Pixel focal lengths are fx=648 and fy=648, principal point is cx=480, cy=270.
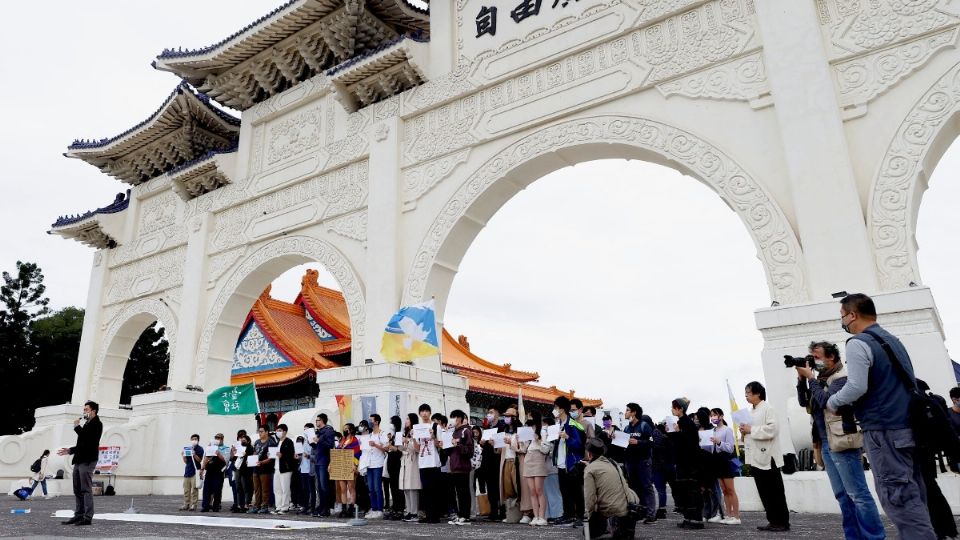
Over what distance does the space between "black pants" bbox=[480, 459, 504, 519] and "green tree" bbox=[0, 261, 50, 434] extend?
2039 cm

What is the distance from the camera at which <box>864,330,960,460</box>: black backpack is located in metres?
2.58

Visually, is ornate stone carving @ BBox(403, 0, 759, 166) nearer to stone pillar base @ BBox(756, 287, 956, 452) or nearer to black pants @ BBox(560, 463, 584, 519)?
stone pillar base @ BBox(756, 287, 956, 452)

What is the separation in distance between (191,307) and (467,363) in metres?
6.75

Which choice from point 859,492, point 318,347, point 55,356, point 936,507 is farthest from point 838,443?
point 55,356

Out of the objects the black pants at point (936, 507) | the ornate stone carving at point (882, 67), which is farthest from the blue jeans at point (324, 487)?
the ornate stone carving at point (882, 67)

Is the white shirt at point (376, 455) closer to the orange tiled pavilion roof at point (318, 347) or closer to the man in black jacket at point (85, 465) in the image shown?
the man in black jacket at point (85, 465)

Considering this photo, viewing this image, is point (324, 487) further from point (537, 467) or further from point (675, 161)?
point (675, 161)

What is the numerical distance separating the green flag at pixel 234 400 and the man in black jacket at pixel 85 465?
413cm

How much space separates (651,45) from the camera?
327 inches

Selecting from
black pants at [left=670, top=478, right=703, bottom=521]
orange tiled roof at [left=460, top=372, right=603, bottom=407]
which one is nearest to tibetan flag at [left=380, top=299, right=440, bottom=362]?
black pants at [left=670, top=478, right=703, bottom=521]

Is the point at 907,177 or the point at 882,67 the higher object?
the point at 882,67

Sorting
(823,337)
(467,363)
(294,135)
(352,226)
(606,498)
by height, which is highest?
(294,135)

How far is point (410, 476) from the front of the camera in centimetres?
673

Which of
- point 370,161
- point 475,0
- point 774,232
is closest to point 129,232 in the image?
point 370,161
